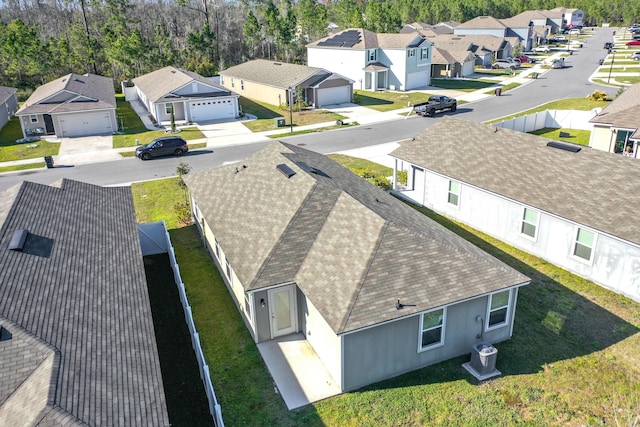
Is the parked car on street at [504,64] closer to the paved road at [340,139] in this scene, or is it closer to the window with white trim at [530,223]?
the paved road at [340,139]

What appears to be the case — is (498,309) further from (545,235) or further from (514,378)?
(545,235)

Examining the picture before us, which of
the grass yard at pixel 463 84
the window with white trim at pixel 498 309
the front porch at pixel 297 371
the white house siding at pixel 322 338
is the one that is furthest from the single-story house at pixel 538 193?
the grass yard at pixel 463 84

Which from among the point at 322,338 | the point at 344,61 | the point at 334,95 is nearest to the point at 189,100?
the point at 334,95

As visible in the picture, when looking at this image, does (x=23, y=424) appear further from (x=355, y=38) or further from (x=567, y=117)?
(x=355, y=38)

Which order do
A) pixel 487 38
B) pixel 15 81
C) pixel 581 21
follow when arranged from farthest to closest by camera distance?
1. pixel 581 21
2. pixel 487 38
3. pixel 15 81

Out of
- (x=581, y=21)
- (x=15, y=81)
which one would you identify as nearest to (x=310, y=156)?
(x=15, y=81)

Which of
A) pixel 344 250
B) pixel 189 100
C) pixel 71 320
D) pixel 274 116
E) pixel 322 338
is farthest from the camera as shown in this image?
pixel 274 116
